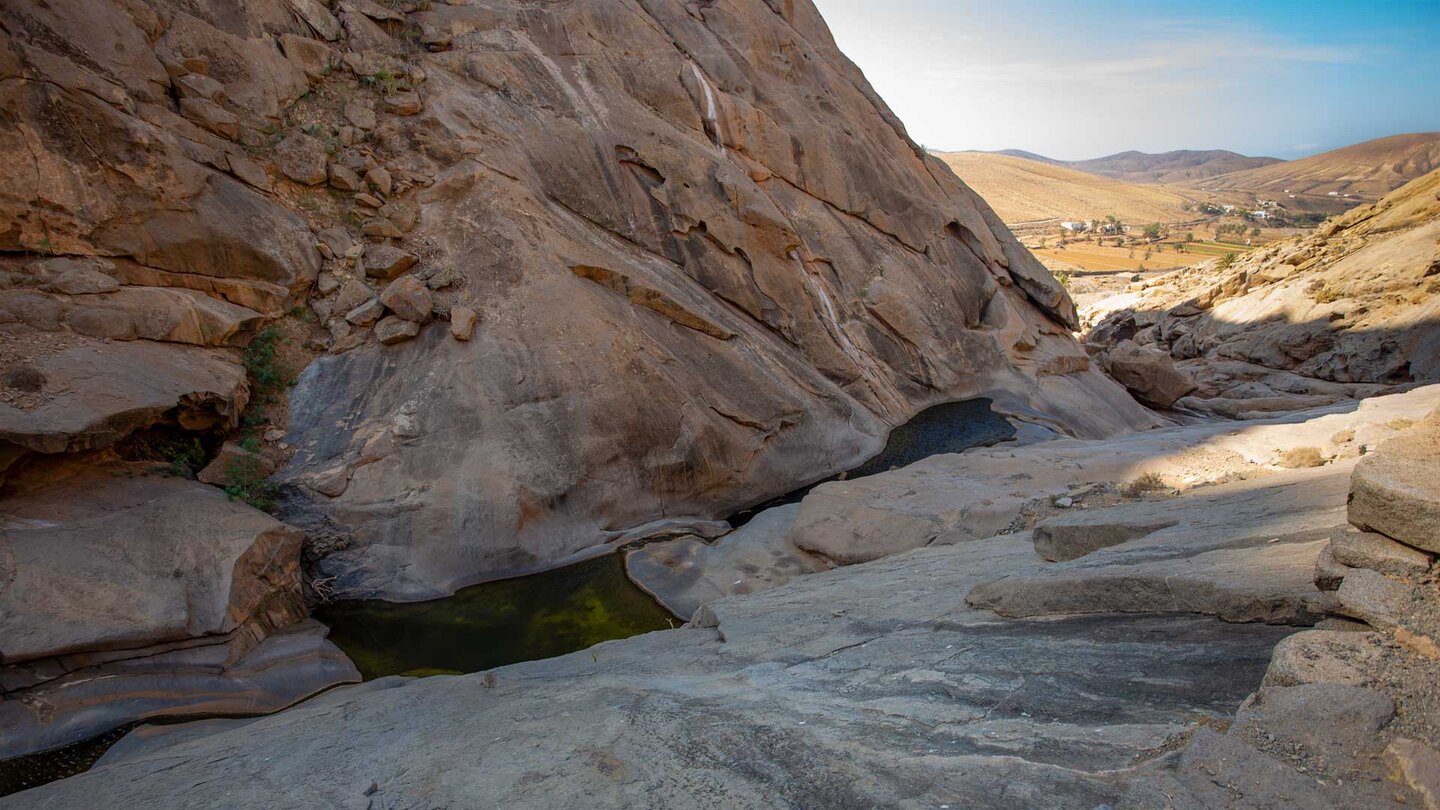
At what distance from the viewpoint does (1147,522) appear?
605 centimetres

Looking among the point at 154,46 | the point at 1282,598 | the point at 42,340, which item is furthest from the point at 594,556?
the point at 154,46

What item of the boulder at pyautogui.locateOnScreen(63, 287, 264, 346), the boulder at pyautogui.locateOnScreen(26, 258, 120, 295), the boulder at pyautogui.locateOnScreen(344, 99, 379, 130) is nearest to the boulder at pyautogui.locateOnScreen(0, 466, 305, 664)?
the boulder at pyautogui.locateOnScreen(63, 287, 264, 346)

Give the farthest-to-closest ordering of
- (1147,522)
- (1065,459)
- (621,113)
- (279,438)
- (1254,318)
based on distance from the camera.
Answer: (1254,318) < (621,113) < (1065,459) < (279,438) < (1147,522)

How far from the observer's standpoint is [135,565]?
8.05 metres

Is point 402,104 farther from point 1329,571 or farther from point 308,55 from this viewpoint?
point 1329,571

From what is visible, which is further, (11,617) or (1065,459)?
(1065,459)

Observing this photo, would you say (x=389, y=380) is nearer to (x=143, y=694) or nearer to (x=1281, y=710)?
(x=143, y=694)

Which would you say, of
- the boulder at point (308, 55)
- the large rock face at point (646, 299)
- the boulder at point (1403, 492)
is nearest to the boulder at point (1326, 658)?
the boulder at point (1403, 492)

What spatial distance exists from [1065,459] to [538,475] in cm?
870

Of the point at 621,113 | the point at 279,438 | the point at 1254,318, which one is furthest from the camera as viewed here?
the point at 1254,318

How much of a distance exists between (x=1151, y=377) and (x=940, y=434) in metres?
7.43

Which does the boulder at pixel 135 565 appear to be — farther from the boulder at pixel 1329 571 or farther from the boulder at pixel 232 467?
the boulder at pixel 1329 571

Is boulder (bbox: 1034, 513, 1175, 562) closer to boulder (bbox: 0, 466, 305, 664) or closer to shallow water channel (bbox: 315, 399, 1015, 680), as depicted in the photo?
shallow water channel (bbox: 315, 399, 1015, 680)

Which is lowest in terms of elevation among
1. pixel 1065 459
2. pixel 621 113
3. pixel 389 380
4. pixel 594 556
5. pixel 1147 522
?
pixel 594 556
